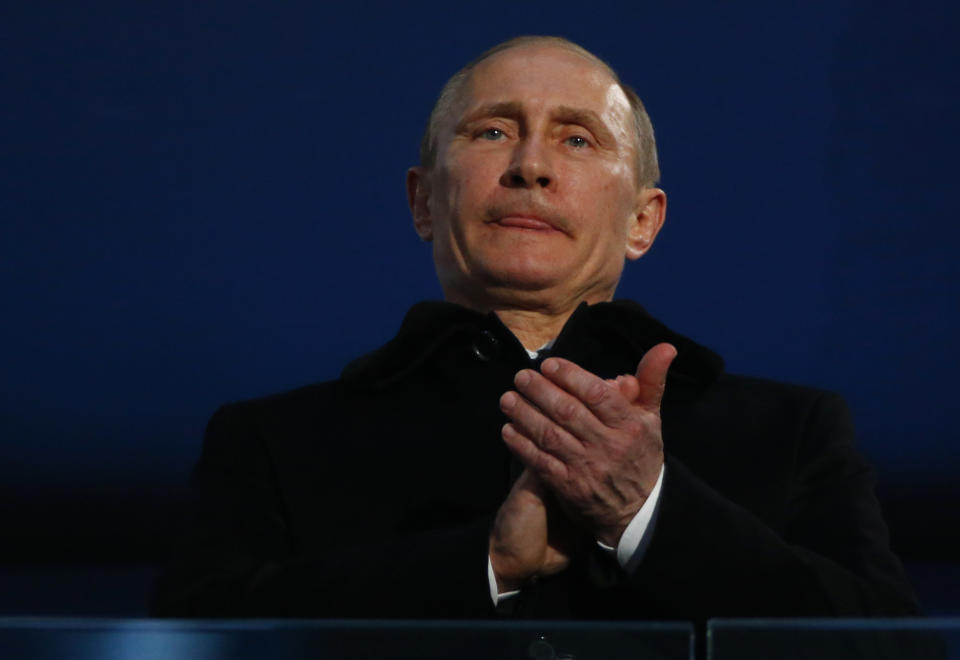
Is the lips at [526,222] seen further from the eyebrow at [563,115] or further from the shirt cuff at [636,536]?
the shirt cuff at [636,536]

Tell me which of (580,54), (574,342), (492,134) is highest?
(580,54)

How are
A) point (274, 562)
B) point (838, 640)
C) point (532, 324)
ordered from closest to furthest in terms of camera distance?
1. point (838, 640)
2. point (274, 562)
3. point (532, 324)

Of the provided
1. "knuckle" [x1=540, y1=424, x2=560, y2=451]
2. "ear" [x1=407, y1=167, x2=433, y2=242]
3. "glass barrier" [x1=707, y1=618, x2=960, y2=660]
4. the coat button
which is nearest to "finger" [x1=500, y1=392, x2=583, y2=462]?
"knuckle" [x1=540, y1=424, x2=560, y2=451]

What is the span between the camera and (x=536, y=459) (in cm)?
103

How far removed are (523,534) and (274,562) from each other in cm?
32

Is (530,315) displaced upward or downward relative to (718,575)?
upward

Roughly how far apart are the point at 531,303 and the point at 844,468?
39 centimetres

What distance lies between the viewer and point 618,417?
1.02 m

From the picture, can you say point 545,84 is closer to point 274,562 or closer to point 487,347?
point 487,347

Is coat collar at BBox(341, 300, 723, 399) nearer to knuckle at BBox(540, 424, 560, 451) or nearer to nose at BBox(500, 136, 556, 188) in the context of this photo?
nose at BBox(500, 136, 556, 188)

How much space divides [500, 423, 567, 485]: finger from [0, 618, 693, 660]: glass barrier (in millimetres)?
415

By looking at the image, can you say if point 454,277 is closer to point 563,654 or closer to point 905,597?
point 905,597

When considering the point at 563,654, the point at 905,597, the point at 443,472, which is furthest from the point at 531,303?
the point at 563,654

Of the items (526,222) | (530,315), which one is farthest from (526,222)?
(530,315)
